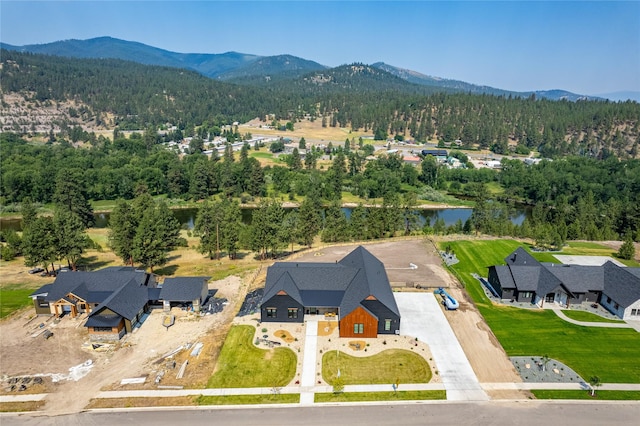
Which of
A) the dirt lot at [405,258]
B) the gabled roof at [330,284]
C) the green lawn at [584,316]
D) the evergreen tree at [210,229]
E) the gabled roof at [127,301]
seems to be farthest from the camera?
the evergreen tree at [210,229]

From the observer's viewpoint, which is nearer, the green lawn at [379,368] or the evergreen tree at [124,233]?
the green lawn at [379,368]

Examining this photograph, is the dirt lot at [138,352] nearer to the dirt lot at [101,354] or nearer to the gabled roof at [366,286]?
the dirt lot at [101,354]

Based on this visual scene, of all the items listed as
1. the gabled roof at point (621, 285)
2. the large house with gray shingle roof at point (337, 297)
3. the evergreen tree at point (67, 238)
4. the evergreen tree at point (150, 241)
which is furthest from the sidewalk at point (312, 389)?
the evergreen tree at point (67, 238)

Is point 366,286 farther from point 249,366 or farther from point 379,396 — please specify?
point 249,366

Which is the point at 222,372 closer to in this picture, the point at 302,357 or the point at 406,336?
the point at 302,357

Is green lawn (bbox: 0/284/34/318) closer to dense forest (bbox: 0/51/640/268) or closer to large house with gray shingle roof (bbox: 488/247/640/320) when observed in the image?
dense forest (bbox: 0/51/640/268)

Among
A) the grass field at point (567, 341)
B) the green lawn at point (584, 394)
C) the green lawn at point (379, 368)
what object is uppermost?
the grass field at point (567, 341)

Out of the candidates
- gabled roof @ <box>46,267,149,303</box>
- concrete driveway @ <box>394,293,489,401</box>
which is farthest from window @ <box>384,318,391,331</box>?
gabled roof @ <box>46,267,149,303</box>
